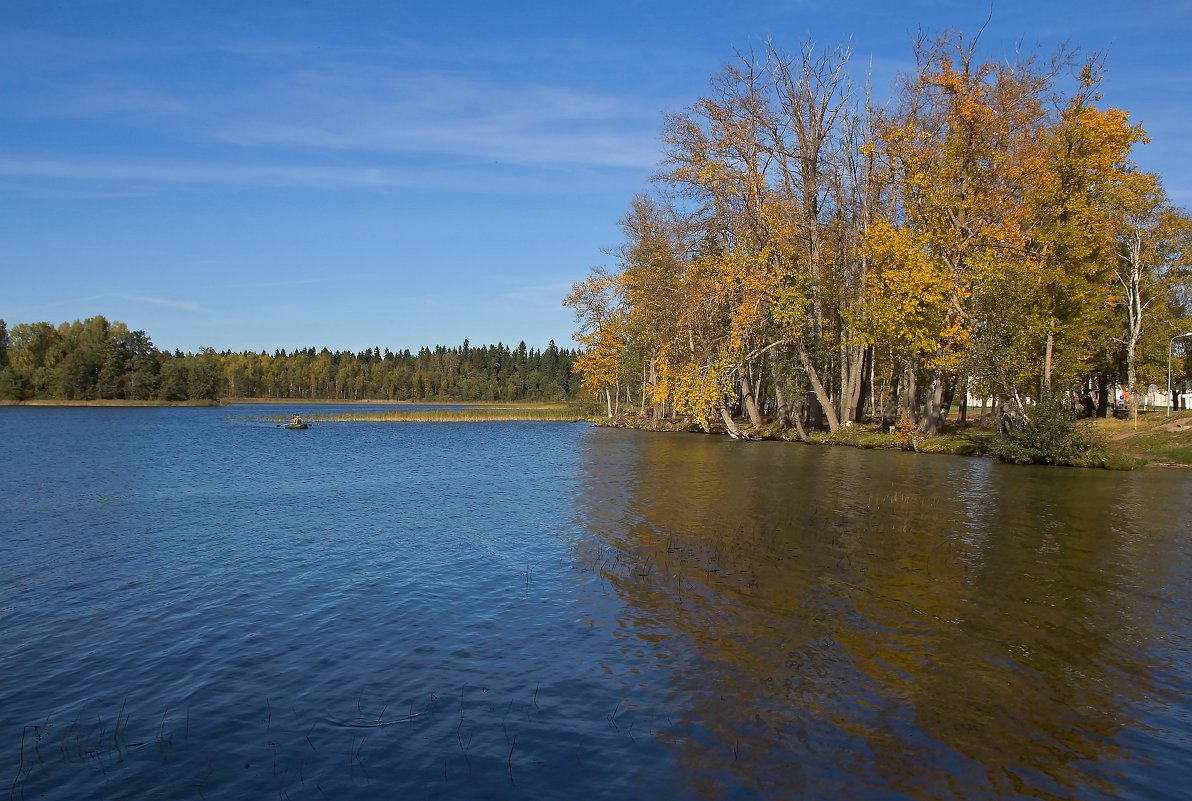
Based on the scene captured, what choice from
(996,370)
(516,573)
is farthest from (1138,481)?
(516,573)

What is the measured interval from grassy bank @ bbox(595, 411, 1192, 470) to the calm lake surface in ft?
37.2

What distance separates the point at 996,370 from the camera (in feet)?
117

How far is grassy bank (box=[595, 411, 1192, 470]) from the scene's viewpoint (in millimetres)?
33844

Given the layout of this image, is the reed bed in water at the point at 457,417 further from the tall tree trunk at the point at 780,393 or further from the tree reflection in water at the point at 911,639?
the tree reflection in water at the point at 911,639

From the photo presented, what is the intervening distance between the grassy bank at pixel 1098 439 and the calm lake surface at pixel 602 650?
37.2ft

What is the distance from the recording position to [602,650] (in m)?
10.9

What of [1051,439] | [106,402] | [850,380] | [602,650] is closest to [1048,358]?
[1051,439]

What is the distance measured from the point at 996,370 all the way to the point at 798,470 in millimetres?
11046

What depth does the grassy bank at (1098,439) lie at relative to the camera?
33.8 m

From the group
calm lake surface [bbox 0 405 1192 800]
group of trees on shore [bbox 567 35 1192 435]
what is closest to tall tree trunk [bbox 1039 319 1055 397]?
group of trees on shore [bbox 567 35 1192 435]

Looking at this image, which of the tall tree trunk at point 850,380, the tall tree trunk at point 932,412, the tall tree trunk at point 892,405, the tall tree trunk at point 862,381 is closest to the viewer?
the tall tree trunk at point 932,412

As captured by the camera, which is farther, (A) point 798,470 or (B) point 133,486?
(A) point 798,470

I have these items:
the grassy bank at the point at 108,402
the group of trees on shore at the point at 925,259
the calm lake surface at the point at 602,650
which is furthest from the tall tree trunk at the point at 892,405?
the grassy bank at the point at 108,402

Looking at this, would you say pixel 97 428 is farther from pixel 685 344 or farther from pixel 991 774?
pixel 991 774
